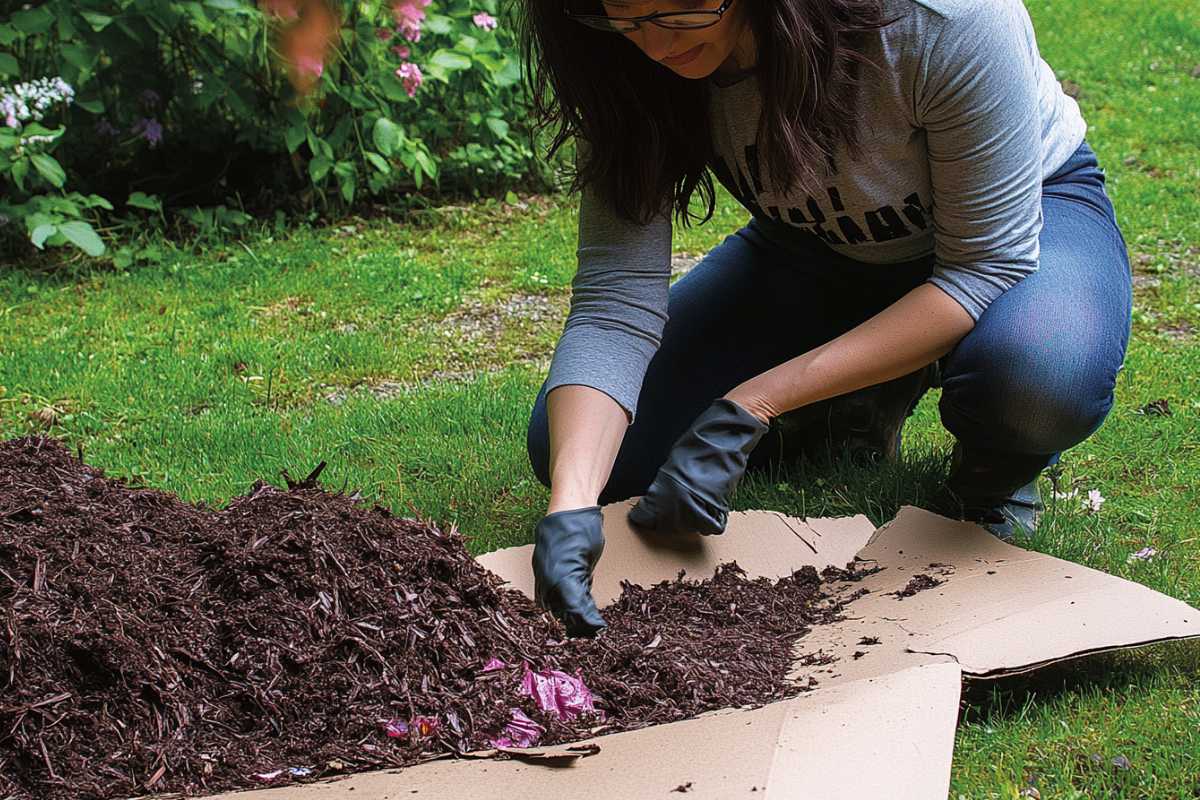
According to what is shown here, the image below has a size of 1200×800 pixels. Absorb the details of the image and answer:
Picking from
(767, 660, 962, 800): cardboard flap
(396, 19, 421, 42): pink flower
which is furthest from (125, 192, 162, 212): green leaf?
(767, 660, 962, 800): cardboard flap

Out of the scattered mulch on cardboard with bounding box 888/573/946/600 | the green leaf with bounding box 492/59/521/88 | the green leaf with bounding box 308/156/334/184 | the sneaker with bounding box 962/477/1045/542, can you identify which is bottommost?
the sneaker with bounding box 962/477/1045/542

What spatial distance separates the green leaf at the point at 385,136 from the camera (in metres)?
4.14

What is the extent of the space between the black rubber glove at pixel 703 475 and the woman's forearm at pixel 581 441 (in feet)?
0.30

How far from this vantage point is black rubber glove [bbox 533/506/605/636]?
1.73m

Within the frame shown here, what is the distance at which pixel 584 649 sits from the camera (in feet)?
5.39

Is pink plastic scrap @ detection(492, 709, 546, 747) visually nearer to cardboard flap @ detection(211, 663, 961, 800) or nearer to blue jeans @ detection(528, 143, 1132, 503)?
cardboard flap @ detection(211, 663, 961, 800)

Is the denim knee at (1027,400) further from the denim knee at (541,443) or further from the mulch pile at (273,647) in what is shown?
the denim knee at (541,443)

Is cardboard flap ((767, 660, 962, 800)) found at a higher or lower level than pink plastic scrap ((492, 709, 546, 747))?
higher

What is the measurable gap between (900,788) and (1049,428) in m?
0.87

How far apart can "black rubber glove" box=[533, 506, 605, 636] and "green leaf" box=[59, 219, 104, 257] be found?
2.41 metres

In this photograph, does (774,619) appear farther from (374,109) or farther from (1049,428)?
(374,109)

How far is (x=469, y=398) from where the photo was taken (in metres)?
2.92

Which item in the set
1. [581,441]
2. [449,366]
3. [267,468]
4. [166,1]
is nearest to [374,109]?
[166,1]

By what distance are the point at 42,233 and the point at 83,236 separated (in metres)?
0.11
